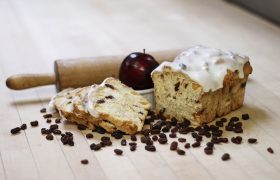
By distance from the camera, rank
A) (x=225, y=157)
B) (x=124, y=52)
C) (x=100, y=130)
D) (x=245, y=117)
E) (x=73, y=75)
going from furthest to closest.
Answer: (x=124, y=52) → (x=73, y=75) → (x=245, y=117) → (x=100, y=130) → (x=225, y=157)

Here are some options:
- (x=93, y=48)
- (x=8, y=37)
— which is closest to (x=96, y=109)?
(x=93, y=48)

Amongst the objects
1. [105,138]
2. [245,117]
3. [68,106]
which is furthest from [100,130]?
[245,117]

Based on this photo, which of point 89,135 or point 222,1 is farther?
point 222,1

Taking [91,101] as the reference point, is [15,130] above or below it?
below

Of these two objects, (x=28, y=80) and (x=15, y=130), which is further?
(x=28, y=80)

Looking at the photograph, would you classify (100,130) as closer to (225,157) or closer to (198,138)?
(198,138)

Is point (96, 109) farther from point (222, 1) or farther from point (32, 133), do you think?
point (222, 1)

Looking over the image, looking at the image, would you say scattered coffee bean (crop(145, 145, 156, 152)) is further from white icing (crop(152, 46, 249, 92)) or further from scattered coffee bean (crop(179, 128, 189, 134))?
white icing (crop(152, 46, 249, 92))
